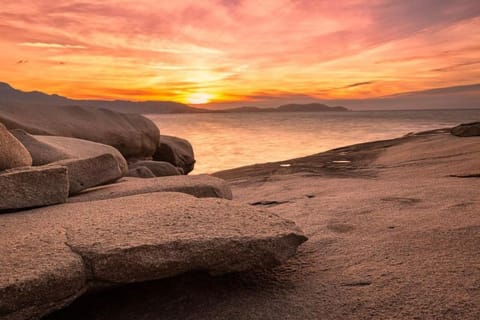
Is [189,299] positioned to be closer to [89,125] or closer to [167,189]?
[167,189]

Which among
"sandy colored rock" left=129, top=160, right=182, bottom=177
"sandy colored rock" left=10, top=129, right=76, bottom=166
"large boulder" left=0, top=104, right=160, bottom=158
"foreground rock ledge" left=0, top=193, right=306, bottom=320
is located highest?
"large boulder" left=0, top=104, right=160, bottom=158

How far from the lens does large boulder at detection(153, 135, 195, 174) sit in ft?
35.8

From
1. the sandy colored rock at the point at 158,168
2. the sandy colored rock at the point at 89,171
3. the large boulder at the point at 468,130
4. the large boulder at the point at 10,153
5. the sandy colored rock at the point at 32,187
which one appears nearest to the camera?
the sandy colored rock at the point at 32,187

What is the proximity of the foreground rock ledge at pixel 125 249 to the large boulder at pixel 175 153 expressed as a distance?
877 centimetres

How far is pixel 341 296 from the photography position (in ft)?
5.52

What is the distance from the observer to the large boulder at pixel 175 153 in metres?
10.9

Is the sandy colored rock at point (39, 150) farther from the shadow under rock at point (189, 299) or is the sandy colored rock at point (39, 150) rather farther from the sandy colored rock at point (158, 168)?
the sandy colored rock at point (158, 168)

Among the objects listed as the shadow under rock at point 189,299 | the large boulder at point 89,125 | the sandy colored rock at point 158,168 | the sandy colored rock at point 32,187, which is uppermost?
the large boulder at point 89,125

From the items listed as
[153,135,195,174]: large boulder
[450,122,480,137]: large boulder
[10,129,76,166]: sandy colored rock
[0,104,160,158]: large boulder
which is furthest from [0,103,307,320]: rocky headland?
[153,135,195,174]: large boulder

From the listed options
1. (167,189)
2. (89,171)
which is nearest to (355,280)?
(167,189)

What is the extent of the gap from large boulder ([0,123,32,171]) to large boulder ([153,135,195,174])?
752 cm

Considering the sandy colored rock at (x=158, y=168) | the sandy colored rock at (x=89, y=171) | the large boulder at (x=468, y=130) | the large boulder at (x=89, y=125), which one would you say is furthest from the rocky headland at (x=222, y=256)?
the large boulder at (x=468, y=130)

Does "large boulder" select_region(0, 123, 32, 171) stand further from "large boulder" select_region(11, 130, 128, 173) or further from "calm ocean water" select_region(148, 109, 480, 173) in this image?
"calm ocean water" select_region(148, 109, 480, 173)

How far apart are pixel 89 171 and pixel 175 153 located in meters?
7.97
